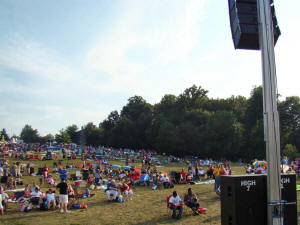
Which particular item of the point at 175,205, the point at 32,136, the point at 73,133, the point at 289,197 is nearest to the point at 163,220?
the point at 175,205

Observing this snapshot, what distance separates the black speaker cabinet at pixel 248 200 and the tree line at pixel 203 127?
4515cm

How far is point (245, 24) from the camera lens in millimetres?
4883

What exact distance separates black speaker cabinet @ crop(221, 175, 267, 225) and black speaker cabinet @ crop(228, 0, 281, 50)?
2.37 m

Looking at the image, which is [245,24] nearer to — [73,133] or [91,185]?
[91,185]

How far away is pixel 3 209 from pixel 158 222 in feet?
21.8

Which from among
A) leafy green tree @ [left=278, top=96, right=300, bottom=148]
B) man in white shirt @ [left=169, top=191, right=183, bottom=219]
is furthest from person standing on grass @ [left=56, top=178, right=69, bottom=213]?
leafy green tree @ [left=278, top=96, right=300, bottom=148]

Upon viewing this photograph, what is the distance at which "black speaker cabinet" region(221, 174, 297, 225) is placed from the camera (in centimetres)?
440

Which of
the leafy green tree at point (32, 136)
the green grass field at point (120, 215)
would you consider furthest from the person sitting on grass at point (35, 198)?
the leafy green tree at point (32, 136)

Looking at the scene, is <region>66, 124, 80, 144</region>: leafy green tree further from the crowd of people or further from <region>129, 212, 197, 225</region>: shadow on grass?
<region>129, 212, 197, 225</region>: shadow on grass

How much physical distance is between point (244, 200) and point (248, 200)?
0.08 meters

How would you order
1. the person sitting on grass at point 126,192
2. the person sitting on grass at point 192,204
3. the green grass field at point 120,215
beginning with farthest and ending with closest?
the person sitting on grass at point 126,192 → the person sitting on grass at point 192,204 → the green grass field at point 120,215

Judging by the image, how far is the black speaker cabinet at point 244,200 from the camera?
4.40 m

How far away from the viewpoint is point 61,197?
37.4ft

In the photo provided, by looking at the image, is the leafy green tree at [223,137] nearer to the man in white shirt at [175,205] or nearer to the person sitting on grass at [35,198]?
the man in white shirt at [175,205]
